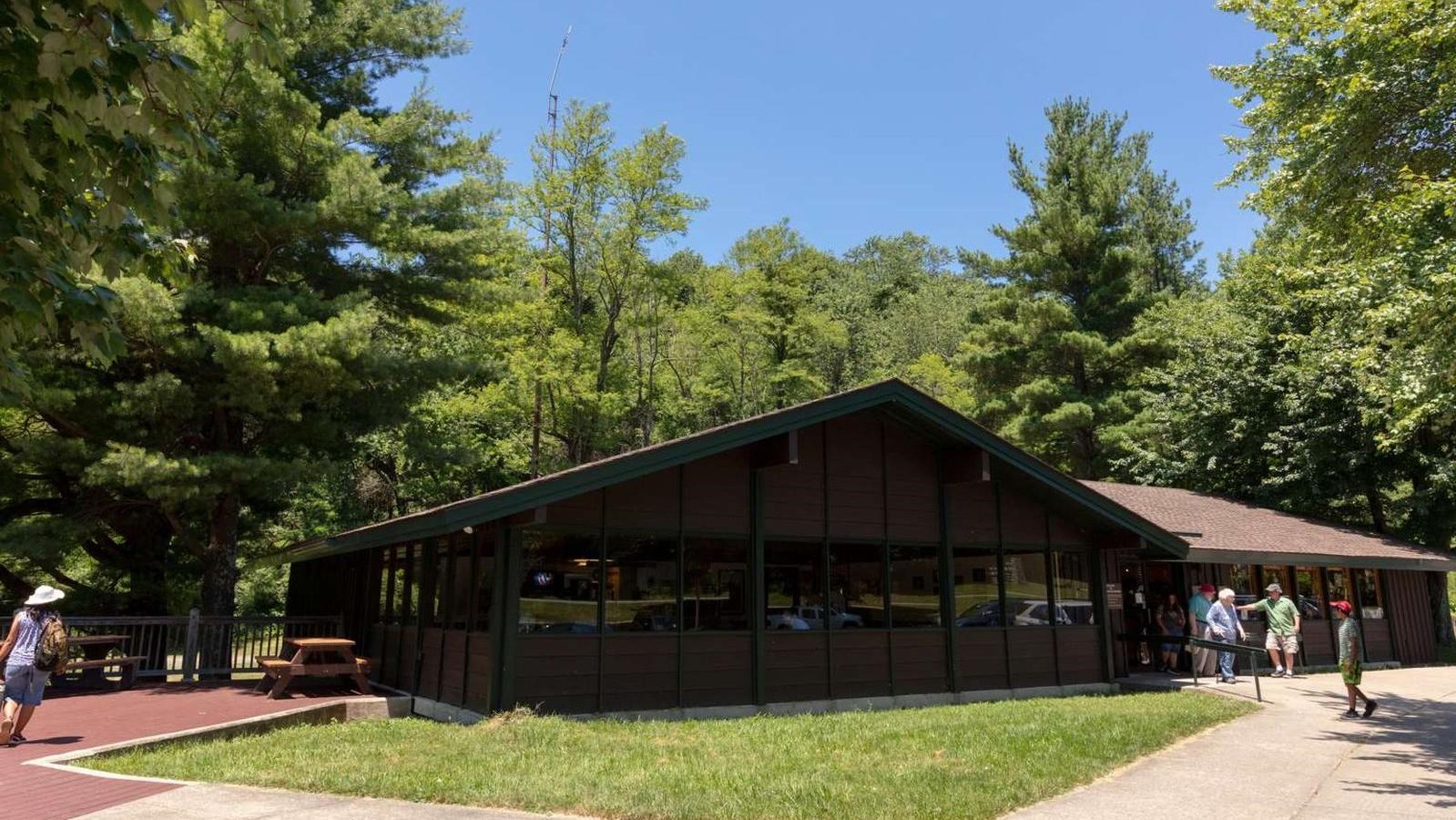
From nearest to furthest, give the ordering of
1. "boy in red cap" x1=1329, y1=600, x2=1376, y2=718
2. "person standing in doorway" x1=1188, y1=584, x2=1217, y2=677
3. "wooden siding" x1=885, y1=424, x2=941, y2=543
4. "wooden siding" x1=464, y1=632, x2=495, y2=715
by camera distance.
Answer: "wooden siding" x1=464, y1=632, x2=495, y2=715
"boy in red cap" x1=1329, y1=600, x2=1376, y2=718
"wooden siding" x1=885, y1=424, x2=941, y2=543
"person standing in doorway" x1=1188, y1=584, x2=1217, y2=677

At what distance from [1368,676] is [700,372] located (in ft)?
87.4

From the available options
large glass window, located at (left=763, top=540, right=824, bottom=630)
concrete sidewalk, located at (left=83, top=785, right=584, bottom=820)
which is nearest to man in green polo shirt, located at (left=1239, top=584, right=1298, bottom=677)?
large glass window, located at (left=763, top=540, right=824, bottom=630)

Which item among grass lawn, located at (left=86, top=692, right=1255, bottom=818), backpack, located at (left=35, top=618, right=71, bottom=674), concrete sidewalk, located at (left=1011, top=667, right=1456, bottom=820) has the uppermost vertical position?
backpack, located at (left=35, top=618, right=71, bottom=674)

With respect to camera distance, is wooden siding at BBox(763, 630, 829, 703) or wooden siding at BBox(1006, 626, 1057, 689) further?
wooden siding at BBox(1006, 626, 1057, 689)

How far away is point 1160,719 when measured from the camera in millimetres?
10922

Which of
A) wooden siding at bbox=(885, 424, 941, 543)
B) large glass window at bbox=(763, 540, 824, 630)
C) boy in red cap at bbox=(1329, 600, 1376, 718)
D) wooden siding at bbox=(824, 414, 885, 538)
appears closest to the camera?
boy in red cap at bbox=(1329, 600, 1376, 718)

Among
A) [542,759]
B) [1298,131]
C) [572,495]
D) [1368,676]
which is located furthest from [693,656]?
[1368,676]

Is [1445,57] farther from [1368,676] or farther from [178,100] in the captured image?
[178,100]

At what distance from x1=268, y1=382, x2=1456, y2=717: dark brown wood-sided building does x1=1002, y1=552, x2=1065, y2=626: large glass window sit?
0.04m

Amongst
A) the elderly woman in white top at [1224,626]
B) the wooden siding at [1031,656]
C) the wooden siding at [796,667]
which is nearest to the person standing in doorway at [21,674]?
the wooden siding at [796,667]

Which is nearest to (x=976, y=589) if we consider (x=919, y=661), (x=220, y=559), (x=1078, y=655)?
(x=919, y=661)

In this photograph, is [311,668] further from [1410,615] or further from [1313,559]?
[1410,615]

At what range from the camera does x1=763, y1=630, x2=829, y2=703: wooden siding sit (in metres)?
12.0

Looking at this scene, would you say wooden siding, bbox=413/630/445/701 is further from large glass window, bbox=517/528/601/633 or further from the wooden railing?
the wooden railing
